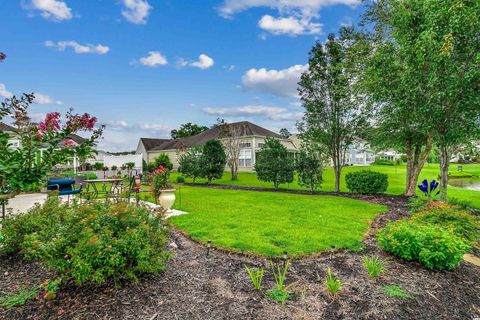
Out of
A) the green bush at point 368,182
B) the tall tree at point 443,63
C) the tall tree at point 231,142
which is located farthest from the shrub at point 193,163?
the tall tree at point 443,63

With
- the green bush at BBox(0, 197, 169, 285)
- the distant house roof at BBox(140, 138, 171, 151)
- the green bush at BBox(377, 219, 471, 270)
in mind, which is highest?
the distant house roof at BBox(140, 138, 171, 151)

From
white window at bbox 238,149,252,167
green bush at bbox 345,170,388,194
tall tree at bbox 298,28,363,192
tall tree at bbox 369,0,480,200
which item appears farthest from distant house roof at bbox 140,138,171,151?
tall tree at bbox 369,0,480,200

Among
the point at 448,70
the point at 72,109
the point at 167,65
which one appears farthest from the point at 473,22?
the point at 167,65

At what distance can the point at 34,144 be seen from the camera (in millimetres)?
2592

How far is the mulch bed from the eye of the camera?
273 centimetres

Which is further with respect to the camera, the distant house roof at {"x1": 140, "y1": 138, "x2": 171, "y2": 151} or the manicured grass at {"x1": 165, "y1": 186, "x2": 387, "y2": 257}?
the distant house roof at {"x1": 140, "y1": 138, "x2": 171, "y2": 151}

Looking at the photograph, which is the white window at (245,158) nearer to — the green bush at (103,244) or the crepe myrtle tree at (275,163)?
the crepe myrtle tree at (275,163)

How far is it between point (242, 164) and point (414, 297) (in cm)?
2727

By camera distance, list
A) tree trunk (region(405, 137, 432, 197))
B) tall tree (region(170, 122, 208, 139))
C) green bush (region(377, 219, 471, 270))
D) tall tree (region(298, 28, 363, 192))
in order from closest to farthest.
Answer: green bush (region(377, 219, 471, 270))
tree trunk (region(405, 137, 432, 197))
tall tree (region(298, 28, 363, 192))
tall tree (region(170, 122, 208, 139))

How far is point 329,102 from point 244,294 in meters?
12.0

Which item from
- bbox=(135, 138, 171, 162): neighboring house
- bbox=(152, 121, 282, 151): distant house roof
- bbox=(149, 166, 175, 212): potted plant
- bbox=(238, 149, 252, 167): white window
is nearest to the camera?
bbox=(149, 166, 175, 212): potted plant

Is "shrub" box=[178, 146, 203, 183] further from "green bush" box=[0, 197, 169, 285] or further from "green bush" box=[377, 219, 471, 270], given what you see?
"green bush" box=[377, 219, 471, 270]

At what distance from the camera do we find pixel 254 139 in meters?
29.3

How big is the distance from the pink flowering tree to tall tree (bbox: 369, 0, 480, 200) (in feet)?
24.5
